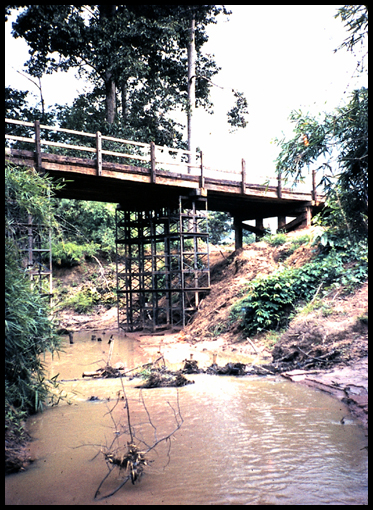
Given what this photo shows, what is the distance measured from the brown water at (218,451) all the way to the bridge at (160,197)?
257 inches

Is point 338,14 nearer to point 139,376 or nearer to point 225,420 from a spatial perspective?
point 225,420

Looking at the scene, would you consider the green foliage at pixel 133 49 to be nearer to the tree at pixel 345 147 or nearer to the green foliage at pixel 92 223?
the green foliage at pixel 92 223

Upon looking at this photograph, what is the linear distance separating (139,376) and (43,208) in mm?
4025

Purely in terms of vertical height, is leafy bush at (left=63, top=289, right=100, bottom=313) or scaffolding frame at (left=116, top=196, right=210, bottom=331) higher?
scaffolding frame at (left=116, top=196, right=210, bottom=331)

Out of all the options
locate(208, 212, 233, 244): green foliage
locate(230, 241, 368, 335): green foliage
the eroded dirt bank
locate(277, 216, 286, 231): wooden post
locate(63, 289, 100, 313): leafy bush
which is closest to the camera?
the eroded dirt bank

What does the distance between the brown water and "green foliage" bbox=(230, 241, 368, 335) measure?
14.2ft

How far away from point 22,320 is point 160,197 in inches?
446

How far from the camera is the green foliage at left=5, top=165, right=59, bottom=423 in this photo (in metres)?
5.12

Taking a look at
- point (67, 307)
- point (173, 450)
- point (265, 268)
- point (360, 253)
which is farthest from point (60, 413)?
point (67, 307)

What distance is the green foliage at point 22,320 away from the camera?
5.12m

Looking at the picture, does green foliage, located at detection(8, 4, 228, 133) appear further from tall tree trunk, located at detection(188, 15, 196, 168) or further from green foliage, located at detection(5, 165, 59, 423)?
green foliage, located at detection(5, 165, 59, 423)

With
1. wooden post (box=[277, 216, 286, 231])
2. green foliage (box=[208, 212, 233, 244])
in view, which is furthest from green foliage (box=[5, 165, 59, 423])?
green foliage (box=[208, 212, 233, 244])

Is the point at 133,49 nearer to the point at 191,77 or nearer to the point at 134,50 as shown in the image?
the point at 134,50

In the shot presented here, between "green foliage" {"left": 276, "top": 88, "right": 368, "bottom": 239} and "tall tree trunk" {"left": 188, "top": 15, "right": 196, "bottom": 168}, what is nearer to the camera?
"green foliage" {"left": 276, "top": 88, "right": 368, "bottom": 239}
